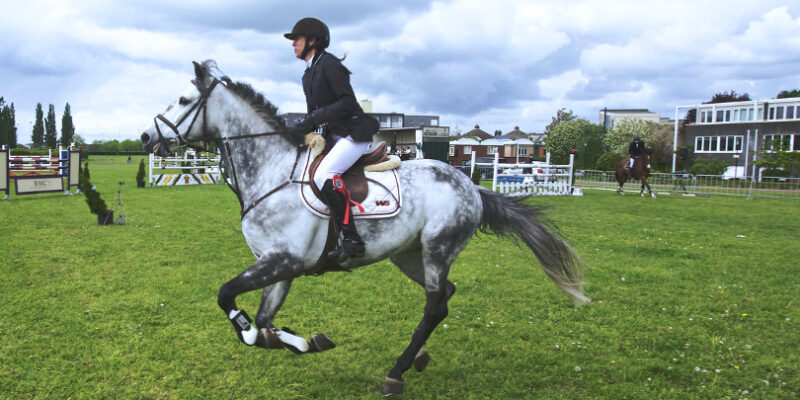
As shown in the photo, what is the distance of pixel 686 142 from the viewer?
5816 centimetres

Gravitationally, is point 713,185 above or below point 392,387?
above

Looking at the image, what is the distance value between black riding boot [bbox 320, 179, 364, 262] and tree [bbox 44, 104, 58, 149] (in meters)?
107

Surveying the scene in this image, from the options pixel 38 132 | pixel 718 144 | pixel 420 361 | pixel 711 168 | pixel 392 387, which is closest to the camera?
pixel 392 387

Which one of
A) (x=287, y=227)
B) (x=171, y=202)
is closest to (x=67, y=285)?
(x=287, y=227)

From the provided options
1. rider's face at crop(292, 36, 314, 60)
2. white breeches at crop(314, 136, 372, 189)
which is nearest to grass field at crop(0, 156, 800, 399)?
white breeches at crop(314, 136, 372, 189)

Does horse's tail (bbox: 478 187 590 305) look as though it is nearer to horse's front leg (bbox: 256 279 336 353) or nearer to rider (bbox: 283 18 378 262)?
rider (bbox: 283 18 378 262)

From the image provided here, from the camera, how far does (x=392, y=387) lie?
14.4ft

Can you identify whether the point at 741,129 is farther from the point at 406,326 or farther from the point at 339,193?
the point at 339,193

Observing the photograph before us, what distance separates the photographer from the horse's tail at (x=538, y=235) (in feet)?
16.9

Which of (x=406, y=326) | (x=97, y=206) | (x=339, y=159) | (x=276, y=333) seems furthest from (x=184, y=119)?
(x=97, y=206)

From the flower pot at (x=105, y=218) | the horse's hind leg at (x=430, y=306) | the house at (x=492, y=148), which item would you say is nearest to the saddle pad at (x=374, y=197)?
the horse's hind leg at (x=430, y=306)

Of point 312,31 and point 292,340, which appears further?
point 312,31

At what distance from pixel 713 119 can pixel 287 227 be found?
6404 cm

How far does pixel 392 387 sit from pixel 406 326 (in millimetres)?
1628
